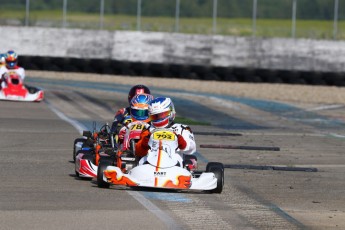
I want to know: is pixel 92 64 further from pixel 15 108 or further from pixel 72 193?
pixel 72 193

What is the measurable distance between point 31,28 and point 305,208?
28493 millimetres

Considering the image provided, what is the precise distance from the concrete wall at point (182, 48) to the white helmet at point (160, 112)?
79.9 ft

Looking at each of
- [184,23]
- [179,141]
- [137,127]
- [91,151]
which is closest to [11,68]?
[91,151]

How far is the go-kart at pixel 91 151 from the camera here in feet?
39.1

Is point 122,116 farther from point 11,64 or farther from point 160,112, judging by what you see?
point 11,64

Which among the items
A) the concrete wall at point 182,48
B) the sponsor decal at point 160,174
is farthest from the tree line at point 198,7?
the sponsor decal at point 160,174

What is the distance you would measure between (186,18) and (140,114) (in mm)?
27627

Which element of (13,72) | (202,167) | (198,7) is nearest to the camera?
(202,167)

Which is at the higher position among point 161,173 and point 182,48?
point 182,48

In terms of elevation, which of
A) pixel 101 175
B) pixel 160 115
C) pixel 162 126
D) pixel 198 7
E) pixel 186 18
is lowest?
pixel 101 175

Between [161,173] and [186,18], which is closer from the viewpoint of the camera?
[161,173]

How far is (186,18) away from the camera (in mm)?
40188

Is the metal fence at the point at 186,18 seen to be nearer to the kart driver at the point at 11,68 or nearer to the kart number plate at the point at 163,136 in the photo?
the kart driver at the point at 11,68

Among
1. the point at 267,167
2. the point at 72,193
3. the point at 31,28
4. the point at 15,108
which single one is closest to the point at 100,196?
the point at 72,193
